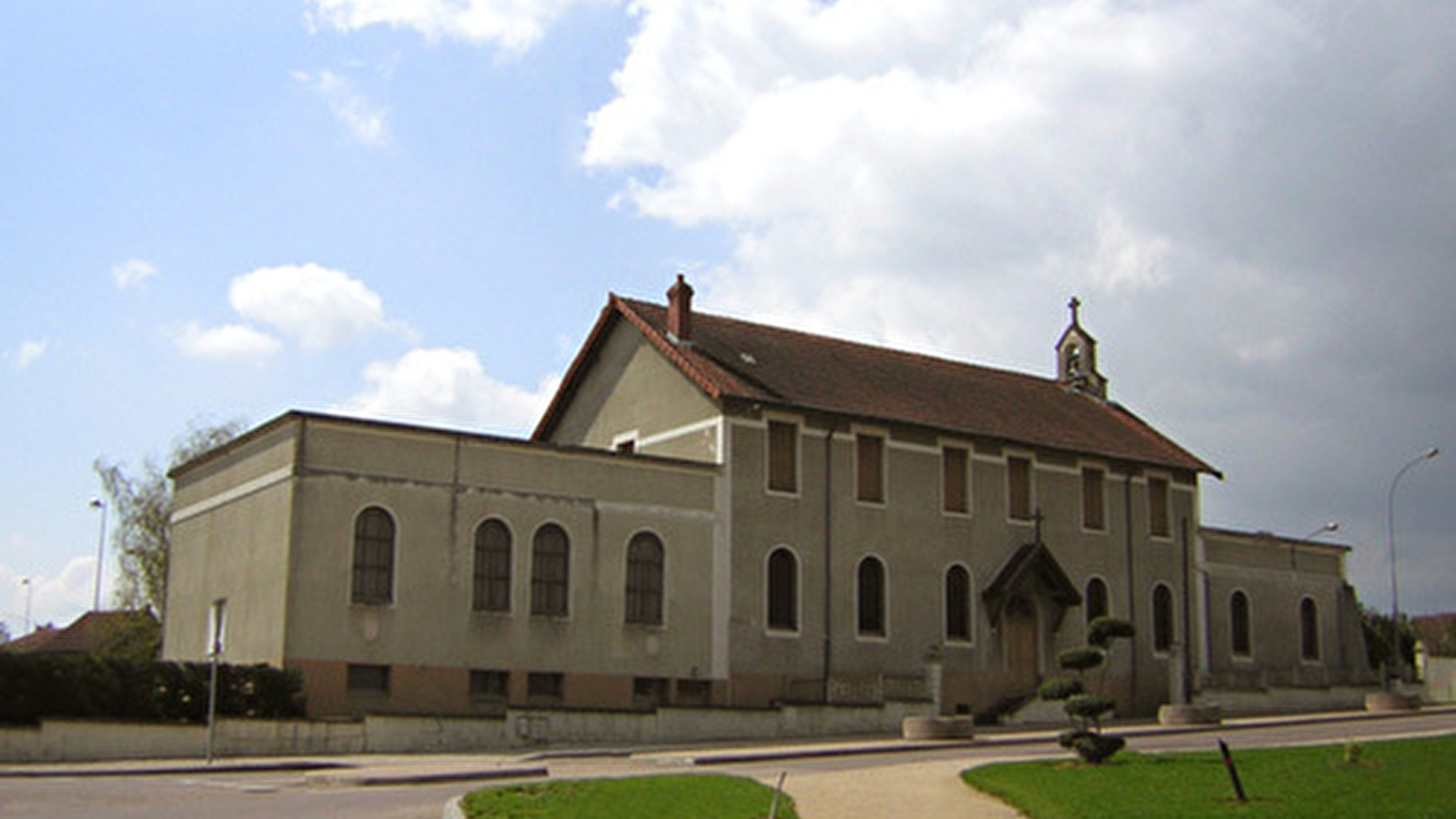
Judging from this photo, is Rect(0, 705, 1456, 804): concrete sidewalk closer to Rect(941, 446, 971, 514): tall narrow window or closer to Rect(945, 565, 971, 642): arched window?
Rect(945, 565, 971, 642): arched window

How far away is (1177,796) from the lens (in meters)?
19.5

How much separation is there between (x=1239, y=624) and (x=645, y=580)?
77.5 ft

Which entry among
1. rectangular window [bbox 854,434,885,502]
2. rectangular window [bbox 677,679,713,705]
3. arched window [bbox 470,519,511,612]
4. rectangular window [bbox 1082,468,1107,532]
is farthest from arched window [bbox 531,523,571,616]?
rectangular window [bbox 1082,468,1107,532]

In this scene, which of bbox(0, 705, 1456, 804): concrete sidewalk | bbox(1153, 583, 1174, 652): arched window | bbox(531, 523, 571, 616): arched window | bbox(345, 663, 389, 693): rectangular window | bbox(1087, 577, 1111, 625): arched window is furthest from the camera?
bbox(1153, 583, 1174, 652): arched window

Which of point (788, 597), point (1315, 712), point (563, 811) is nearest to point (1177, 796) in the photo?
point (563, 811)

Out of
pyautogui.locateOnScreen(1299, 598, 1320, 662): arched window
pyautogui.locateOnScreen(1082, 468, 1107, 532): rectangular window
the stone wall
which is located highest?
pyautogui.locateOnScreen(1082, 468, 1107, 532): rectangular window

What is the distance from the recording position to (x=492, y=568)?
37.1 meters

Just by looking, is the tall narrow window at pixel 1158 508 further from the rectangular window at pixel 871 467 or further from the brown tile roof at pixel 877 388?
the rectangular window at pixel 871 467

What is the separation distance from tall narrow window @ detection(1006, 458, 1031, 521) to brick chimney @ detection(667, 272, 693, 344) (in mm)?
10398

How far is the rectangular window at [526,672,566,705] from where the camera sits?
37125 mm

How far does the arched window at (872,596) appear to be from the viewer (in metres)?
43.0

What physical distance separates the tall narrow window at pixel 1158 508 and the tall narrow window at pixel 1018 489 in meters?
5.62

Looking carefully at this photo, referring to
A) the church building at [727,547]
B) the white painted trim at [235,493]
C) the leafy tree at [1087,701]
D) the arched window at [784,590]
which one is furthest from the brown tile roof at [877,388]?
the leafy tree at [1087,701]

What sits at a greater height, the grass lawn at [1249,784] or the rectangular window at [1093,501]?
the rectangular window at [1093,501]
